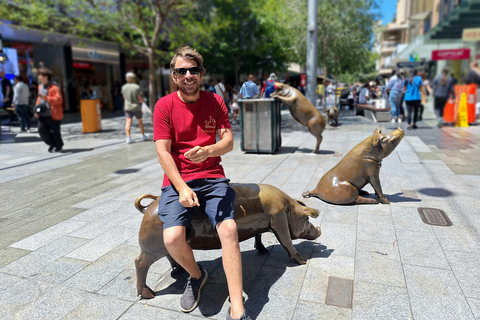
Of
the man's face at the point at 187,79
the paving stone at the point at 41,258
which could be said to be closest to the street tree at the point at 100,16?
the paving stone at the point at 41,258

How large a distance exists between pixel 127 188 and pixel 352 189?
359 centimetres

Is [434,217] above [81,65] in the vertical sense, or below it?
below

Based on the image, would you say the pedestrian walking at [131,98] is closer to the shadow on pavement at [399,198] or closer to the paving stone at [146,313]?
the shadow on pavement at [399,198]

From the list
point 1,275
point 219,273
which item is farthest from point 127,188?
point 219,273

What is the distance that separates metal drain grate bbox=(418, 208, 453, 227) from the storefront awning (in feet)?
50.7

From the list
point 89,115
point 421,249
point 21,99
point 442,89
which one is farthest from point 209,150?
point 442,89

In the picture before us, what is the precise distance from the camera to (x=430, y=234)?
12.1 ft

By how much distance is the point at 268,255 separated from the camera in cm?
337

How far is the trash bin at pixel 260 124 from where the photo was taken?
811 cm

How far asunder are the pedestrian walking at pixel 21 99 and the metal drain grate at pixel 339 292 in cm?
1289

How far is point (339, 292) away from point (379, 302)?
29 centimetres

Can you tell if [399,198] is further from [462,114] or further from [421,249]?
[462,114]

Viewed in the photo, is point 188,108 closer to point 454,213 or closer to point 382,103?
point 454,213

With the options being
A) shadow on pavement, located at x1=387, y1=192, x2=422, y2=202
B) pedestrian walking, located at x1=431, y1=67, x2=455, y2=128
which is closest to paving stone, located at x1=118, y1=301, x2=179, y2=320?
shadow on pavement, located at x1=387, y1=192, x2=422, y2=202
